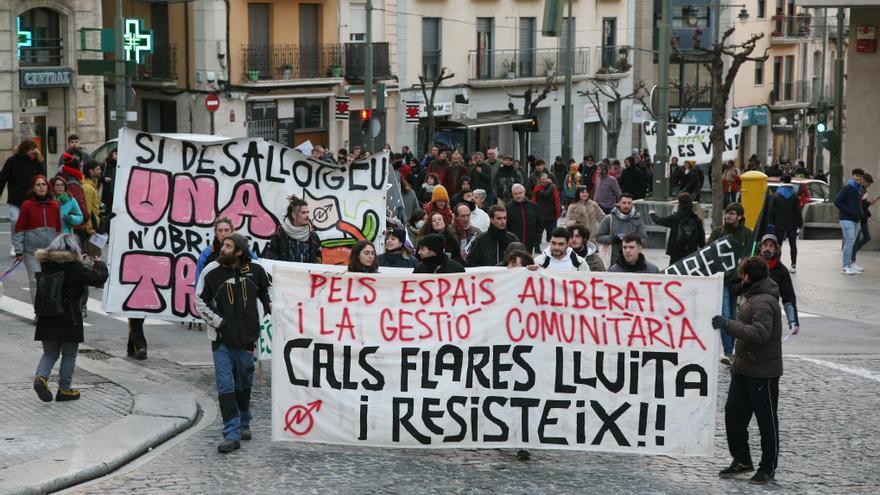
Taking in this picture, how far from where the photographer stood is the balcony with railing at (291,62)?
42.5 m

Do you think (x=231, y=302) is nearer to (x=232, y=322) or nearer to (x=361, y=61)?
(x=232, y=322)

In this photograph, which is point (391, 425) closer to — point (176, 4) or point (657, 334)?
point (657, 334)

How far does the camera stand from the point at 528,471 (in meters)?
9.80

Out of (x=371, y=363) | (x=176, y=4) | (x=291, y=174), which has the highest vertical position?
(x=176, y=4)

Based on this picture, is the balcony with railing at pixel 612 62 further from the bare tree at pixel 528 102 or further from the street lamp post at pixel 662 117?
the street lamp post at pixel 662 117

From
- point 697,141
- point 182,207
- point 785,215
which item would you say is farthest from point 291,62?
point 182,207

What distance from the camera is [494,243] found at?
14203 millimetres

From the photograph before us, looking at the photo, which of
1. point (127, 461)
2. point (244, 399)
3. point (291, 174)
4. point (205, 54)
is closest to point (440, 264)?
point (244, 399)

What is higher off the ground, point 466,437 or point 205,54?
point 205,54

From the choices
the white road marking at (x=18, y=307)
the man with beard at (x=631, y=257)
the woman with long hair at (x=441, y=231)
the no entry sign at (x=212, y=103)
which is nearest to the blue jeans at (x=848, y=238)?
the woman with long hair at (x=441, y=231)

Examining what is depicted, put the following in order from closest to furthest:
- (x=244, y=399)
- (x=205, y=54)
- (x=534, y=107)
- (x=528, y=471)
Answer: (x=528, y=471)
(x=244, y=399)
(x=205, y=54)
(x=534, y=107)

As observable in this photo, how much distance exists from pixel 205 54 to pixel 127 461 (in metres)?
32.8

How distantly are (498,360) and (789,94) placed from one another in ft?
195

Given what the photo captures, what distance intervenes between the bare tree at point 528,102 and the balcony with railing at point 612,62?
3947 mm
